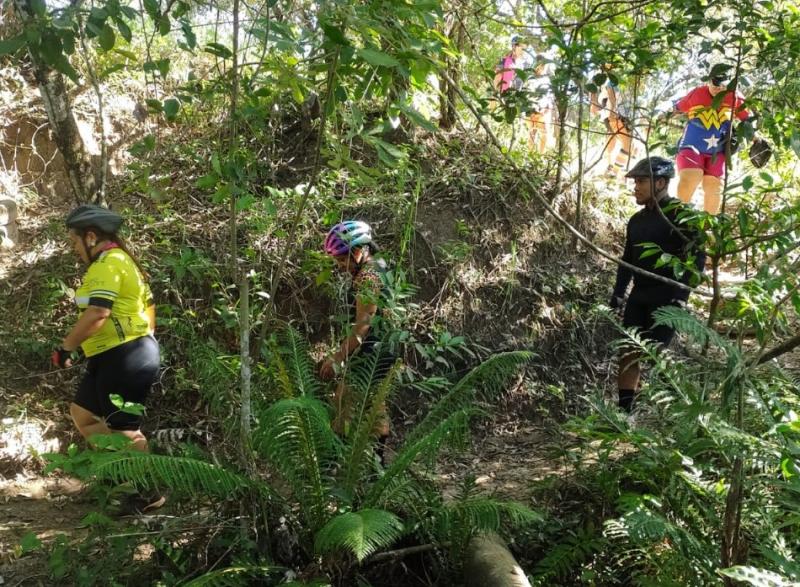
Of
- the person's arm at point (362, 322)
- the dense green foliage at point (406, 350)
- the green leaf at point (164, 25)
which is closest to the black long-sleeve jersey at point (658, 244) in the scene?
the dense green foliage at point (406, 350)

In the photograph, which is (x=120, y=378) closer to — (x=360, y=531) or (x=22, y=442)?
(x=22, y=442)

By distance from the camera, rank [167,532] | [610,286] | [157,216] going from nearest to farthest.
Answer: [167,532] < [157,216] < [610,286]

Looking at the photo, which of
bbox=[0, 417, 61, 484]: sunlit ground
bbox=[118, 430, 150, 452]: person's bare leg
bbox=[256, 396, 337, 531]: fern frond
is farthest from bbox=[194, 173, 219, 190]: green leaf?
bbox=[0, 417, 61, 484]: sunlit ground

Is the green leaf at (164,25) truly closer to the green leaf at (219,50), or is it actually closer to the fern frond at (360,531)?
the green leaf at (219,50)

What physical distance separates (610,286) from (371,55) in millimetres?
5118

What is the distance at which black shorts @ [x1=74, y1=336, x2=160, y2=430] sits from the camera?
13.9ft

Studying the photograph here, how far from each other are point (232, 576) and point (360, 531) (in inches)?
28.4

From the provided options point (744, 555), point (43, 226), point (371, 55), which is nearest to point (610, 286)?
point (744, 555)

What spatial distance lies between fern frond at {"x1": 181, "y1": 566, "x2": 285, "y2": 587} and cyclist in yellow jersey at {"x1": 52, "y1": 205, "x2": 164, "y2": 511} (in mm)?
1335

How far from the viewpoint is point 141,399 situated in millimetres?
4379

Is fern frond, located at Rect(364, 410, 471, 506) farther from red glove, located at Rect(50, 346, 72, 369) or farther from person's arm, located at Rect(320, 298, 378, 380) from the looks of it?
red glove, located at Rect(50, 346, 72, 369)

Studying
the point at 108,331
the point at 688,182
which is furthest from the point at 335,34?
the point at 688,182

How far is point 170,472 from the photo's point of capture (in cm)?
308

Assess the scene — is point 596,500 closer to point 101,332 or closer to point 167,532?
point 167,532
